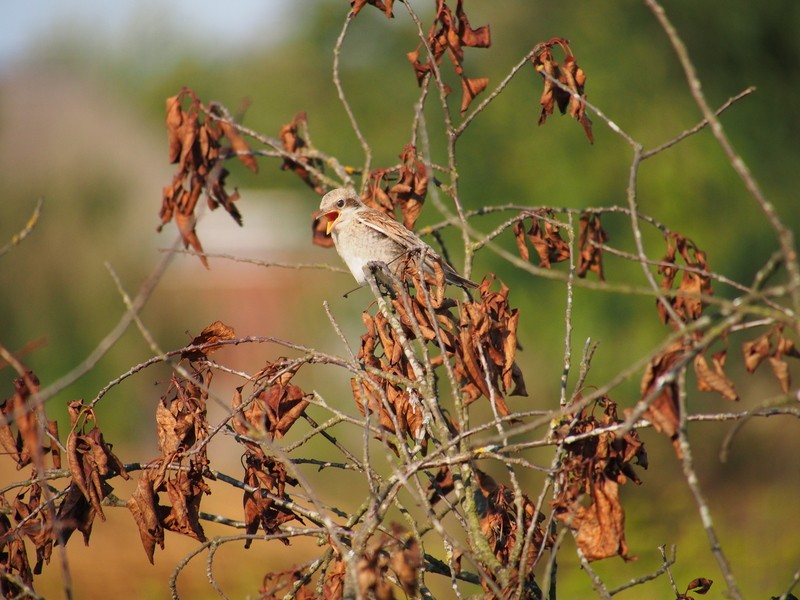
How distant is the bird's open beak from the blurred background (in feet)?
9.66

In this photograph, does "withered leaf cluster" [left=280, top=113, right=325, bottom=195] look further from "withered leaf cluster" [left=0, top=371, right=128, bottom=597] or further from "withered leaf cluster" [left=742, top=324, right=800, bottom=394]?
"withered leaf cluster" [left=742, top=324, right=800, bottom=394]

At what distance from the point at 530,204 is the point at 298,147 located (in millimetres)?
4560

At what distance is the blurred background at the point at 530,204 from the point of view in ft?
28.8

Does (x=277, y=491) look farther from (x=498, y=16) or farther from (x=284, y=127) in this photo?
(x=498, y=16)

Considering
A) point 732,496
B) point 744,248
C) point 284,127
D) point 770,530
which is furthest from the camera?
point 732,496

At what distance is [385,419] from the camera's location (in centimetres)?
289

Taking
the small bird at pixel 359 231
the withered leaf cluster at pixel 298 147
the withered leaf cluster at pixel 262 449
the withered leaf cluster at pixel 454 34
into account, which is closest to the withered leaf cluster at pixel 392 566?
the withered leaf cluster at pixel 262 449

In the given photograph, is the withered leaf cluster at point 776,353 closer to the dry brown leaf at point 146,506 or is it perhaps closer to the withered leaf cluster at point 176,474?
the withered leaf cluster at point 176,474

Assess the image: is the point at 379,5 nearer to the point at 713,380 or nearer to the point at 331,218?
the point at 331,218

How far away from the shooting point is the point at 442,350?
2.78 metres

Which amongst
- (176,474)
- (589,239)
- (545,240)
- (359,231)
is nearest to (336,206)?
(359,231)

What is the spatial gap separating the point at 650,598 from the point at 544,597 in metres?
5.53

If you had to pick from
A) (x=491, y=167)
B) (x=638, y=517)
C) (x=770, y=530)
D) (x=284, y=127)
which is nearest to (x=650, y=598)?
(x=638, y=517)

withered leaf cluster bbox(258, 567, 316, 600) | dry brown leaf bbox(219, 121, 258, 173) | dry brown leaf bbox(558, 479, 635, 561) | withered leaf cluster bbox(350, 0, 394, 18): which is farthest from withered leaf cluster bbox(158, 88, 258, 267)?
dry brown leaf bbox(558, 479, 635, 561)
